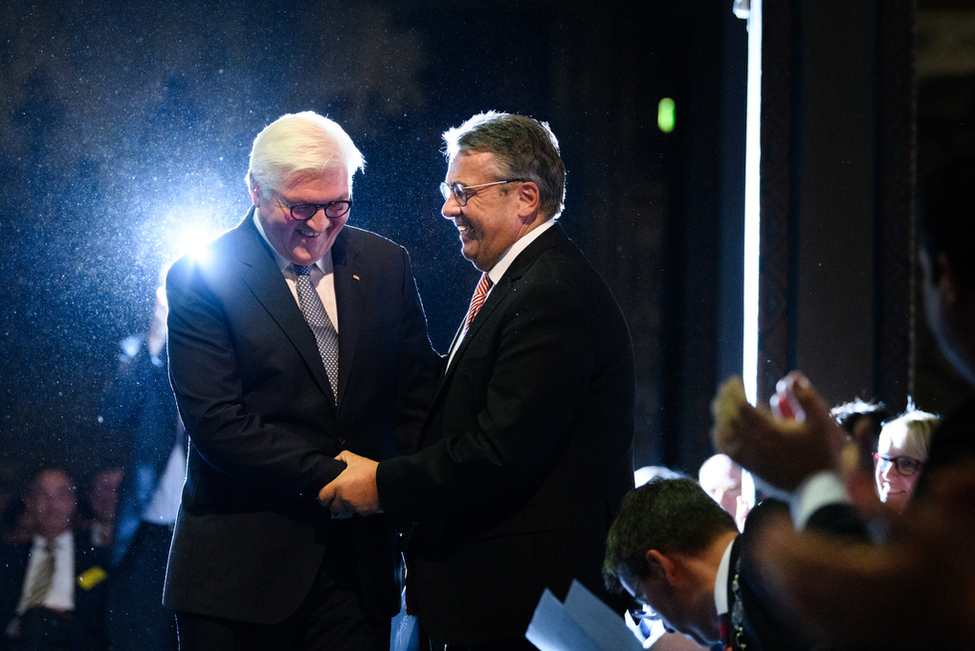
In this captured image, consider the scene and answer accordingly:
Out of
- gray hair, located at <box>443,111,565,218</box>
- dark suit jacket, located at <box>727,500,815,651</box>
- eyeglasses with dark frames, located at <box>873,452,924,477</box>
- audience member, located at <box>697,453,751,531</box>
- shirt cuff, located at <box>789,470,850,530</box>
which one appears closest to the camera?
shirt cuff, located at <box>789,470,850,530</box>

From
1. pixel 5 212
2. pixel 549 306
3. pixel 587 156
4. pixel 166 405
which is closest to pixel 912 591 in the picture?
pixel 549 306

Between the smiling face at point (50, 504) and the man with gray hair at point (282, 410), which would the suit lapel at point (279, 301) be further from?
the smiling face at point (50, 504)

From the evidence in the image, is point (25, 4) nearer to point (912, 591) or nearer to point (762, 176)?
point (762, 176)

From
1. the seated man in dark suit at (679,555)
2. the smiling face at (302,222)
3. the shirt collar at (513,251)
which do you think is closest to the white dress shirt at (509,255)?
the shirt collar at (513,251)

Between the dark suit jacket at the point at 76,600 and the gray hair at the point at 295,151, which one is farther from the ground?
the gray hair at the point at 295,151

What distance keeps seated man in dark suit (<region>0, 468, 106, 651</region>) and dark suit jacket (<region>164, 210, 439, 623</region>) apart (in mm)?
1269

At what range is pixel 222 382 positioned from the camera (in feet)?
6.32

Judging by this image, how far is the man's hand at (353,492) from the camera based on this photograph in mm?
1885

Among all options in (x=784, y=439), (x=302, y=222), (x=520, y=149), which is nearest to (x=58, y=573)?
(x=302, y=222)

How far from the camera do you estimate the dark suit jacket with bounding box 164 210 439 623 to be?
1908 mm

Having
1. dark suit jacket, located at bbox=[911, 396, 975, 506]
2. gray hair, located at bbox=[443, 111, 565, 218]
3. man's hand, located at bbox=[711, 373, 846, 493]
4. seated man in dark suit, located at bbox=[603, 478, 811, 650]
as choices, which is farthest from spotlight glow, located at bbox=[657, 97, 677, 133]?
dark suit jacket, located at bbox=[911, 396, 975, 506]

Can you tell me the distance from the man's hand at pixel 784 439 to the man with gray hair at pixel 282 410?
1177 mm

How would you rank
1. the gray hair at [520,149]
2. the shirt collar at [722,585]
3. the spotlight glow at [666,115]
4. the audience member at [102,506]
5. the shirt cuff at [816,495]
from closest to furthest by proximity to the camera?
the shirt cuff at [816,495]
the shirt collar at [722,585]
the gray hair at [520,149]
the audience member at [102,506]
the spotlight glow at [666,115]

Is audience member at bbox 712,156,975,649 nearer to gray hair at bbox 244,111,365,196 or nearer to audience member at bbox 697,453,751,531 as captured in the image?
gray hair at bbox 244,111,365,196
